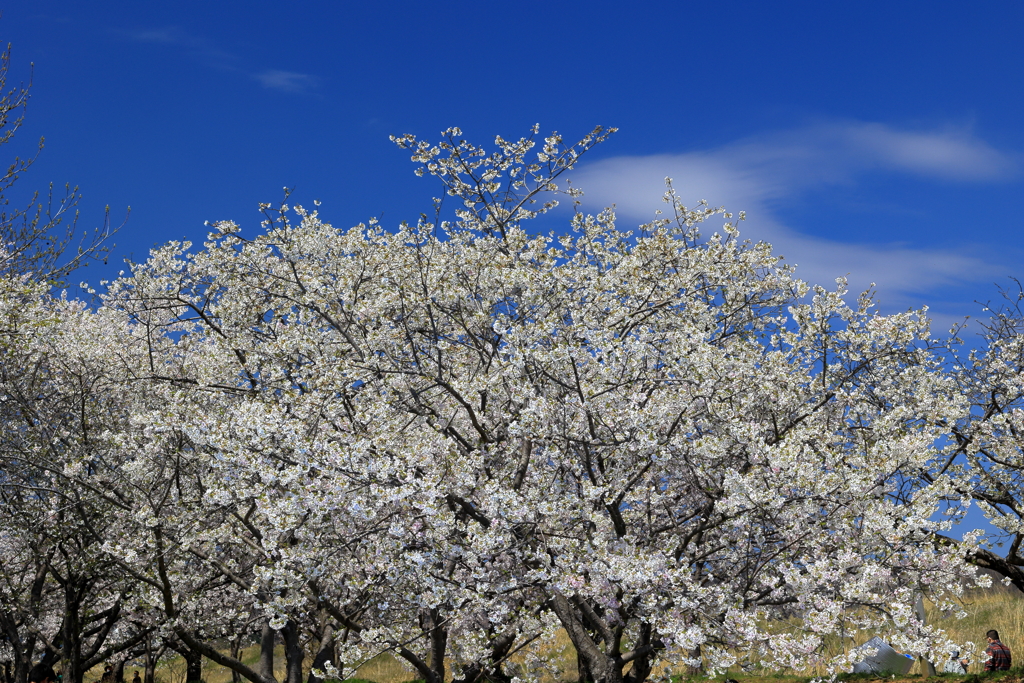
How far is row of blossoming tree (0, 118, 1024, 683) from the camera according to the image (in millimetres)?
9289

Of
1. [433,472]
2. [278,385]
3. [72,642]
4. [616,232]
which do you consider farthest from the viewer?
[616,232]

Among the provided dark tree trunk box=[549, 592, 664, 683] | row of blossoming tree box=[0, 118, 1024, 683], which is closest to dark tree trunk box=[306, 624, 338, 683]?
row of blossoming tree box=[0, 118, 1024, 683]

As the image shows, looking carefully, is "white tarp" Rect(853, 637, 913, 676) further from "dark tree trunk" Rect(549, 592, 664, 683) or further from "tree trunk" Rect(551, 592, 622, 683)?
"tree trunk" Rect(551, 592, 622, 683)

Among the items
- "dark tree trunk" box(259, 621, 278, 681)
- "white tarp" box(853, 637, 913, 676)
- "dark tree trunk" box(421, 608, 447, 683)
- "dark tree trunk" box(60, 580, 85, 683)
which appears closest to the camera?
"dark tree trunk" box(421, 608, 447, 683)

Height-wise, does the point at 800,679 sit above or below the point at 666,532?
below

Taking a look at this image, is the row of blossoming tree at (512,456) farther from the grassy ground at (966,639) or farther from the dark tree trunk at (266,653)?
the grassy ground at (966,639)

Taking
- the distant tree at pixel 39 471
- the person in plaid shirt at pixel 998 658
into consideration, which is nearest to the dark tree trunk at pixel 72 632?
the distant tree at pixel 39 471

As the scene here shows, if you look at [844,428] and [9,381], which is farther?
[9,381]

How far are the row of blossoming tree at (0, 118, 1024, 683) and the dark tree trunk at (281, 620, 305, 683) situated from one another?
0.04 metres

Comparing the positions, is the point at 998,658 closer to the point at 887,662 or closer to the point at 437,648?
the point at 887,662

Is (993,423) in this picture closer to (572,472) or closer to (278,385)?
(572,472)

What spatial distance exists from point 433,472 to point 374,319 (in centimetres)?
426

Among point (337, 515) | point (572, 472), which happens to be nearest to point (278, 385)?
point (337, 515)

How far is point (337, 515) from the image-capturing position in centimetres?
1059
